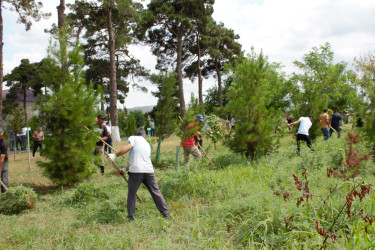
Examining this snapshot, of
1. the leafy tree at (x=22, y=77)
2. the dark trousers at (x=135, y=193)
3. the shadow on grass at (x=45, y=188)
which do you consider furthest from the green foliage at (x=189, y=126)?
the leafy tree at (x=22, y=77)

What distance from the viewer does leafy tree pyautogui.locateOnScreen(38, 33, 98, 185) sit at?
7328mm

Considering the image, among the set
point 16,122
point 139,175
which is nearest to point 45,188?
point 139,175

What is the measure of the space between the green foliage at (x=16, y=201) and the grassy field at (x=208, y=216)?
0.74 feet

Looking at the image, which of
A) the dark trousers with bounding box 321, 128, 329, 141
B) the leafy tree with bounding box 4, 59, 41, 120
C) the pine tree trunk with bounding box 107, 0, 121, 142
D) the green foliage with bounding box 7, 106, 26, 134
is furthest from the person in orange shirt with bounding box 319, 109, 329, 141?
the leafy tree with bounding box 4, 59, 41, 120

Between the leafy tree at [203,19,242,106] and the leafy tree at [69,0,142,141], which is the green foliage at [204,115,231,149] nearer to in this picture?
the leafy tree at [69,0,142,141]

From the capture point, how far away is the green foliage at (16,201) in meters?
5.65

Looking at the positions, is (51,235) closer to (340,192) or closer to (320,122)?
(340,192)

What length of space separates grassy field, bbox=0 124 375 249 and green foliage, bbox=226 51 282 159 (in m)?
1.02

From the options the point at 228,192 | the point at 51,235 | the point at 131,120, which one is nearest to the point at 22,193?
the point at 51,235

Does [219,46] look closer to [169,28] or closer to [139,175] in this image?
[169,28]

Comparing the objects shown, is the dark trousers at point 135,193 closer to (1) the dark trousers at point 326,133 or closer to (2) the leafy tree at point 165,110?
(2) the leafy tree at point 165,110

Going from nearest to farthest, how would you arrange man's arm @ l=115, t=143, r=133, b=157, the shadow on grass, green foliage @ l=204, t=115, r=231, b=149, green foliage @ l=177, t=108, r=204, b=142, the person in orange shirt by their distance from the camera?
man's arm @ l=115, t=143, r=133, b=157 → the shadow on grass → green foliage @ l=177, t=108, r=204, b=142 → the person in orange shirt → green foliage @ l=204, t=115, r=231, b=149

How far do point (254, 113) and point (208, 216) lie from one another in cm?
459

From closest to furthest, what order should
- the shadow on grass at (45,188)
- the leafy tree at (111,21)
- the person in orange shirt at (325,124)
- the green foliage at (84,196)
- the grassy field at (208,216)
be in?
the grassy field at (208,216)
the green foliage at (84,196)
the shadow on grass at (45,188)
the person in orange shirt at (325,124)
the leafy tree at (111,21)
